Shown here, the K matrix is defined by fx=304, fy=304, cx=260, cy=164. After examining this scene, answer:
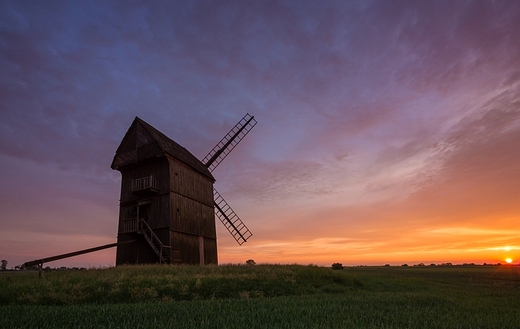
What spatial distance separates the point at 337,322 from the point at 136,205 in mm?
23120

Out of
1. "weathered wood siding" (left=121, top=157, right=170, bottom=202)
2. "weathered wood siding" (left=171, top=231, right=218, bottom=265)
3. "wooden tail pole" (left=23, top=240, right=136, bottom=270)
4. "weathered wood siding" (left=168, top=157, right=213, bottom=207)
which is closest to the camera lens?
"wooden tail pole" (left=23, top=240, right=136, bottom=270)

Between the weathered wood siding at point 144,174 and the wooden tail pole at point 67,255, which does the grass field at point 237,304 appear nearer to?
the wooden tail pole at point 67,255

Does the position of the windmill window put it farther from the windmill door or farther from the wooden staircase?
the wooden staircase

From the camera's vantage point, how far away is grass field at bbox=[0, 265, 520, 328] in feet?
23.5

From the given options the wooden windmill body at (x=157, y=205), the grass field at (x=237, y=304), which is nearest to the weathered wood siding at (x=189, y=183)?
the wooden windmill body at (x=157, y=205)

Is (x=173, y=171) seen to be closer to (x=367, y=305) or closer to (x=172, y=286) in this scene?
(x=172, y=286)

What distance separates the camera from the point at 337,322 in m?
7.07

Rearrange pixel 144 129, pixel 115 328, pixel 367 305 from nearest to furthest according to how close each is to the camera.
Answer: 1. pixel 115 328
2. pixel 367 305
3. pixel 144 129

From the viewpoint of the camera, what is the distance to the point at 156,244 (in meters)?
24.6

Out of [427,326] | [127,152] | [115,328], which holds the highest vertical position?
[127,152]

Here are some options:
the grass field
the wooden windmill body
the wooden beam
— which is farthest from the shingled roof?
the grass field

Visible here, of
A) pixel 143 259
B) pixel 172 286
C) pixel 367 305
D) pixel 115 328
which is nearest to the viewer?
pixel 115 328

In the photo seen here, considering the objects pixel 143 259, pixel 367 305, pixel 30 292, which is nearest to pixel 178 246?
pixel 143 259

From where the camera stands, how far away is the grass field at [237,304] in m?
7.16
